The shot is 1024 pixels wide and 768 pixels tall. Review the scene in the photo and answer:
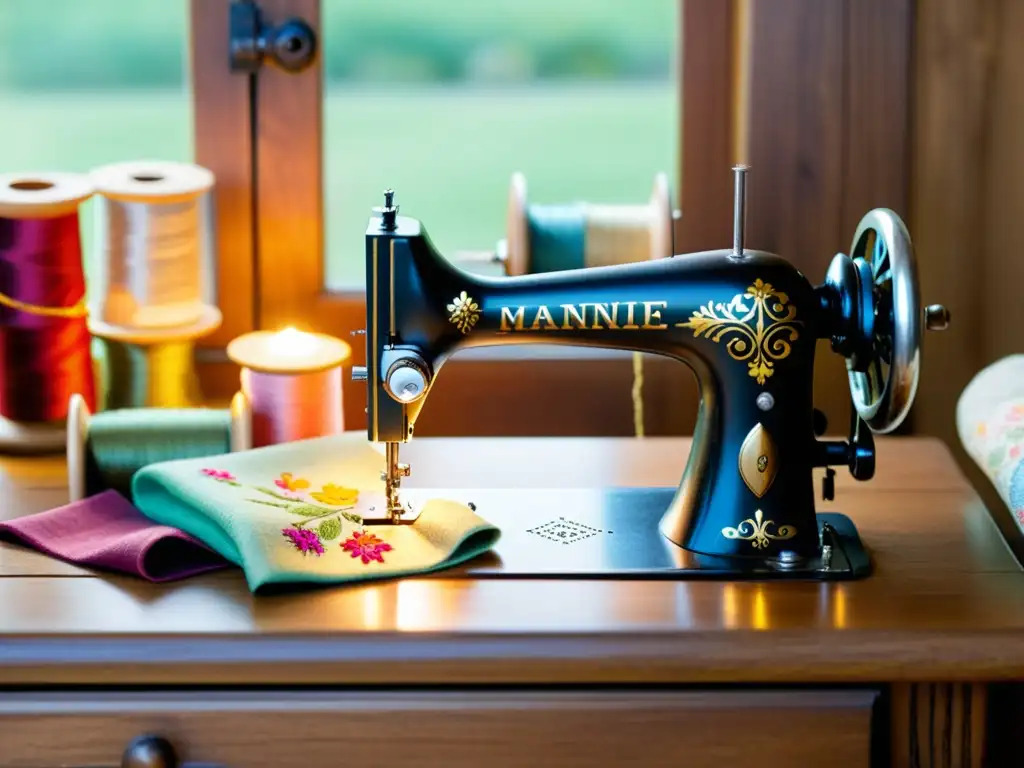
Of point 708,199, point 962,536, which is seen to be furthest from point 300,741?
point 708,199

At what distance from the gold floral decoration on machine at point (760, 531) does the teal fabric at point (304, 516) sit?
0.70 ft

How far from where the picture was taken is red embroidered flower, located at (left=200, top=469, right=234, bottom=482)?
147cm

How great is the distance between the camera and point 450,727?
1249 millimetres

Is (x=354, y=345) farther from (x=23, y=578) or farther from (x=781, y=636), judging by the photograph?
(x=781, y=636)

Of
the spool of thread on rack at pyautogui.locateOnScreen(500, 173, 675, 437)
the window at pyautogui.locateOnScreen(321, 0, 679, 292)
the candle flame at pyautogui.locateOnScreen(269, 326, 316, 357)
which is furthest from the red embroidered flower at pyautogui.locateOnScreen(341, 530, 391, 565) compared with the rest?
the window at pyautogui.locateOnScreen(321, 0, 679, 292)

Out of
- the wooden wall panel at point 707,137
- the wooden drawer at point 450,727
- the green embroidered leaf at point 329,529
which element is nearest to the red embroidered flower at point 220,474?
the green embroidered leaf at point 329,529

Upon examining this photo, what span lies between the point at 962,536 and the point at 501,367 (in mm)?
710

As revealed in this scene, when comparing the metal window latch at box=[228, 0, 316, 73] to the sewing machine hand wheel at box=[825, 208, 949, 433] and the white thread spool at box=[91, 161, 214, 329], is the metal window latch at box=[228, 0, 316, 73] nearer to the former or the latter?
the white thread spool at box=[91, 161, 214, 329]

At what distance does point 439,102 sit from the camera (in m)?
2.01

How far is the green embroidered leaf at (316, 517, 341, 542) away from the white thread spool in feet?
1.66

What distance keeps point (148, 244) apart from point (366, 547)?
0.58m

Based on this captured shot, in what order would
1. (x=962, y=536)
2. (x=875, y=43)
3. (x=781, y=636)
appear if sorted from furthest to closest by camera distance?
(x=875, y=43), (x=962, y=536), (x=781, y=636)

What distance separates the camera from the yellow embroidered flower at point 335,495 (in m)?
1.46

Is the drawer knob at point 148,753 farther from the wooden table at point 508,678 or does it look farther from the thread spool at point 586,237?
the thread spool at point 586,237
